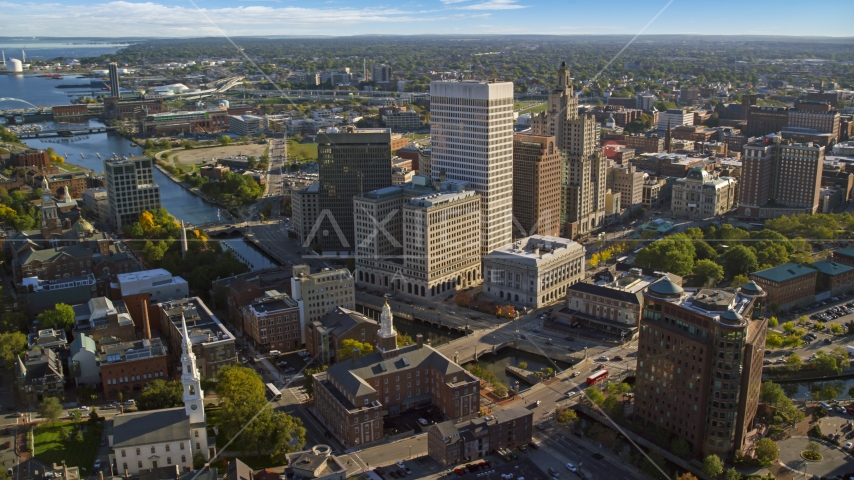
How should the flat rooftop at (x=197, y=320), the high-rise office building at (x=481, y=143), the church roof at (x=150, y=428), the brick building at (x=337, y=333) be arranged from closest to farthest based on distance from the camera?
the church roof at (x=150, y=428) < the flat rooftop at (x=197, y=320) < the brick building at (x=337, y=333) < the high-rise office building at (x=481, y=143)

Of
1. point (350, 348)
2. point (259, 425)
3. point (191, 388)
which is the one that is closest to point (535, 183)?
point (350, 348)

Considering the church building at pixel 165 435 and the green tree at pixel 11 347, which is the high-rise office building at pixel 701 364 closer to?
the church building at pixel 165 435

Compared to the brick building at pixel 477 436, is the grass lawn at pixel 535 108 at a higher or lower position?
higher

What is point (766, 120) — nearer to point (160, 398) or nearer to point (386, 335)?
point (386, 335)

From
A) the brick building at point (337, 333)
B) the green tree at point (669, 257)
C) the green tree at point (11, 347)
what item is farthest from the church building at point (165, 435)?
the green tree at point (669, 257)

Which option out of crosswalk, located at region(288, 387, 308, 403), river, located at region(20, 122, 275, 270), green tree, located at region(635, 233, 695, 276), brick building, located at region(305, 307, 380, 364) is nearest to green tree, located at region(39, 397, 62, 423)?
crosswalk, located at region(288, 387, 308, 403)

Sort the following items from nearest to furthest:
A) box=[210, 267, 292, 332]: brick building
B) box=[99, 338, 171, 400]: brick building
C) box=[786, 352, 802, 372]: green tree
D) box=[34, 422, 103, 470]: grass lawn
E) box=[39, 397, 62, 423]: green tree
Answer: box=[34, 422, 103, 470]: grass lawn < box=[39, 397, 62, 423]: green tree < box=[99, 338, 171, 400]: brick building < box=[786, 352, 802, 372]: green tree < box=[210, 267, 292, 332]: brick building

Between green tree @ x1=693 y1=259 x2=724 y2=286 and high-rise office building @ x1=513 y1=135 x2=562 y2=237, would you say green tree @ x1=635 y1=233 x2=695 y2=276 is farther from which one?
high-rise office building @ x1=513 y1=135 x2=562 y2=237
